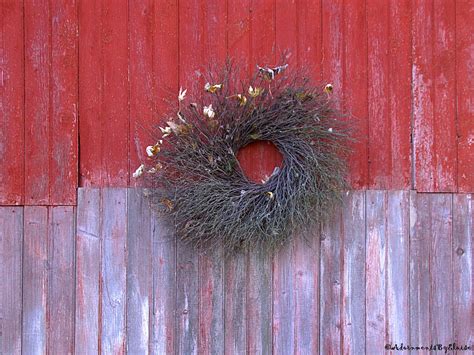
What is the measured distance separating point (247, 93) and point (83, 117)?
0.93m

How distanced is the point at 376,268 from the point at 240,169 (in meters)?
0.93

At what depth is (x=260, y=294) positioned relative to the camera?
308 centimetres

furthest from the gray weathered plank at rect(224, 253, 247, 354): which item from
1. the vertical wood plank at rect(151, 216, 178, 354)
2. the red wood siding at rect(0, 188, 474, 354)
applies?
the vertical wood plank at rect(151, 216, 178, 354)

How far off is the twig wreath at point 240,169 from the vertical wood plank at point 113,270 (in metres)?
0.22

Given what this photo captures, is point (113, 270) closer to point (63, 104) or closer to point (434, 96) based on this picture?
point (63, 104)

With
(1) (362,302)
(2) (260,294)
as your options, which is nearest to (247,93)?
(2) (260,294)

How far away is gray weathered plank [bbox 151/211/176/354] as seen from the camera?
10.1 feet

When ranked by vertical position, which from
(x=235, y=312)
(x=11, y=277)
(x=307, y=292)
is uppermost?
(x=11, y=277)

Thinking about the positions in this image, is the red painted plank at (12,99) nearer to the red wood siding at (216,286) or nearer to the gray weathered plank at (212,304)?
the red wood siding at (216,286)

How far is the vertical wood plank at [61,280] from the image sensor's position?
306 cm

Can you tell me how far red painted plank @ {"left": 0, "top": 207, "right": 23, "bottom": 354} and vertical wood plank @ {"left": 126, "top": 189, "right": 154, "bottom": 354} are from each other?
0.60m

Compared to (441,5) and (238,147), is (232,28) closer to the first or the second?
(238,147)

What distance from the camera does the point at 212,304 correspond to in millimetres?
3070

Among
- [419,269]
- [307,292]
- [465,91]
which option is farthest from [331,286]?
[465,91]
